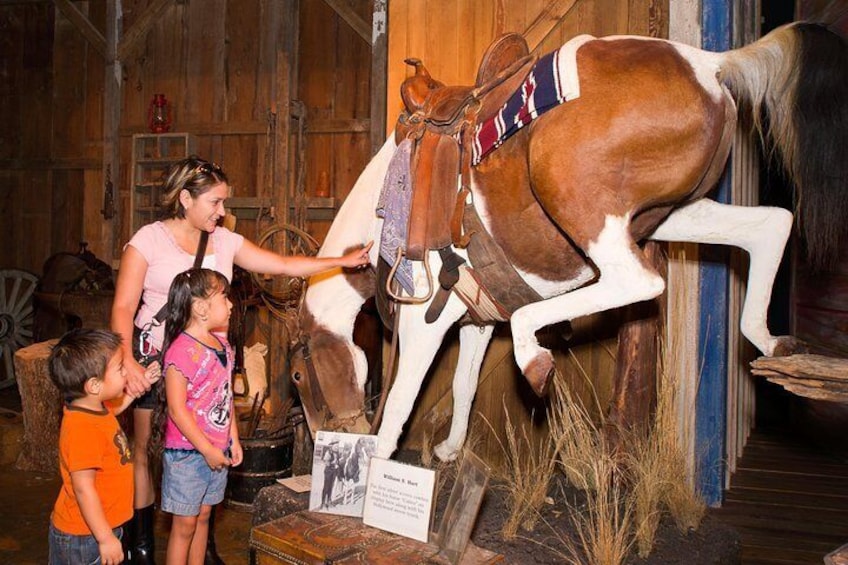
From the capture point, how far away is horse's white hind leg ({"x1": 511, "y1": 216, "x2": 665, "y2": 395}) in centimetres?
218

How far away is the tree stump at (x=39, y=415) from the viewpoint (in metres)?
4.54

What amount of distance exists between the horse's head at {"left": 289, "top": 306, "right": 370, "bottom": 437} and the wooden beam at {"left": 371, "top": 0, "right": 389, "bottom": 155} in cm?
231

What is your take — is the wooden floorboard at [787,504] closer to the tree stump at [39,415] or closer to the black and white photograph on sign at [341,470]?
the black and white photograph on sign at [341,470]

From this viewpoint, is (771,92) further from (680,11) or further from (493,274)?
(680,11)

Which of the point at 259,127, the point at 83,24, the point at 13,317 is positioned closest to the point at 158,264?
the point at 259,127

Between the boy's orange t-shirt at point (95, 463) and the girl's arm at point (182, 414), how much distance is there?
178mm

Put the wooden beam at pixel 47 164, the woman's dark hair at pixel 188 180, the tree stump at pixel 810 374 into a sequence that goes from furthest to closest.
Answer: the wooden beam at pixel 47 164 → the woman's dark hair at pixel 188 180 → the tree stump at pixel 810 374

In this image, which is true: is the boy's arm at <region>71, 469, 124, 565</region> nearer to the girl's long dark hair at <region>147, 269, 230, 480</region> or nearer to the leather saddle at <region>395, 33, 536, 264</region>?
the girl's long dark hair at <region>147, 269, 230, 480</region>

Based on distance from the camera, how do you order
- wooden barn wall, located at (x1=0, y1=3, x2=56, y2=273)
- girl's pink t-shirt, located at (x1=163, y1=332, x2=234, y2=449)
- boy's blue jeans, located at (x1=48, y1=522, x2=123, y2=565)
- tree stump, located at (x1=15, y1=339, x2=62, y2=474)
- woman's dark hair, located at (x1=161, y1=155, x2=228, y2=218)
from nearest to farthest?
boy's blue jeans, located at (x1=48, y1=522, x2=123, y2=565) < girl's pink t-shirt, located at (x1=163, y1=332, x2=234, y2=449) < woman's dark hair, located at (x1=161, y1=155, x2=228, y2=218) < tree stump, located at (x1=15, y1=339, x2=62, y2=474) < wooden barn wall, located at (x1=0, y1=3, x2=56, y2=273)

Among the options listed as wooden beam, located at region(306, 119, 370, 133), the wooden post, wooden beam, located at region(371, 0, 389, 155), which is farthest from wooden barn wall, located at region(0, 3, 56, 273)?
wooden beam, located at region(371, 0, 389, 155)

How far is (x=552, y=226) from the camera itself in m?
2.45

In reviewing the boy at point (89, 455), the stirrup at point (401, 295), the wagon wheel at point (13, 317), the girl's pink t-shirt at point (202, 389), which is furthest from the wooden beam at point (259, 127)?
the boy at point (89, 455)

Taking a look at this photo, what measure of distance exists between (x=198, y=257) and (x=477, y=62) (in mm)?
2120

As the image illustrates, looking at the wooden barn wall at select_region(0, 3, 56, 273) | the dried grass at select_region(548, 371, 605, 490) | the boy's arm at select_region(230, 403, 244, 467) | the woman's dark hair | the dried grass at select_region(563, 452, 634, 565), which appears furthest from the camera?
the wooden barn wall at select_region(0, 3, 56, 273)
